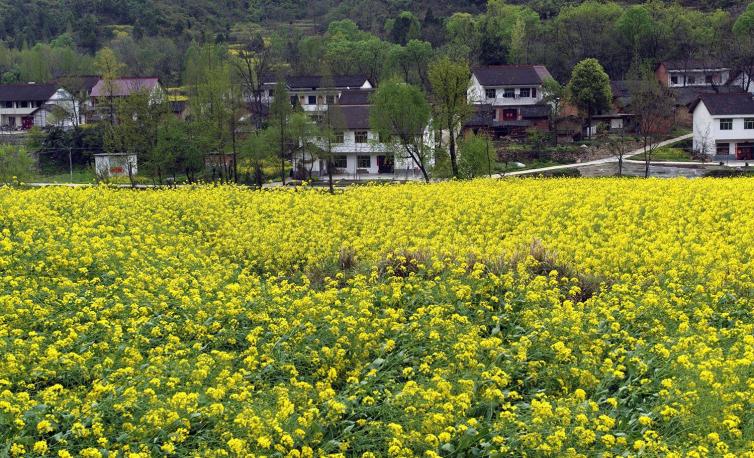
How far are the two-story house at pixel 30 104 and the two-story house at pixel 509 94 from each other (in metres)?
29.0

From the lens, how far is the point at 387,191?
Answer: 24422mm

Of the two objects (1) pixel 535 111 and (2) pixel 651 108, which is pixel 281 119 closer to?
(1) pixel 535 111

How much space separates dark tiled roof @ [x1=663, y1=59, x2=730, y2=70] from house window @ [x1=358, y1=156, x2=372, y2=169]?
26212mm

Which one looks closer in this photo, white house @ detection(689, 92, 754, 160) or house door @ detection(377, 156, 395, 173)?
house door @ detection(377, 156, 395, 173)

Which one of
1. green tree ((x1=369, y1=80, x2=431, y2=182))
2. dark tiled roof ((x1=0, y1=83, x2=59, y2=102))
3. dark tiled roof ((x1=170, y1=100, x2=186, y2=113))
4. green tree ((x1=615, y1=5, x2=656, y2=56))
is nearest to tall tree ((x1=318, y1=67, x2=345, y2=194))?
green tree ((x1=369, y1=80, x2=431, y2=182))

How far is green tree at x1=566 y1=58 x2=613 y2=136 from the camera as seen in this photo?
55.8 m

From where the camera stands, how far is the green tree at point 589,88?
183 ft

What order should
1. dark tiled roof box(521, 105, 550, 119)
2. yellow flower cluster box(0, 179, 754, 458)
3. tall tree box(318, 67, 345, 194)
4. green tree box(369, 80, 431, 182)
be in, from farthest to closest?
1. dark tiled roof box(521, 105, 550, 119)
2. tall tree box(318, 67, 345, 194)
3. green tree box(369, 80, 431, 182)
4. yellow flower cluster box(0, 179, 754, 458)

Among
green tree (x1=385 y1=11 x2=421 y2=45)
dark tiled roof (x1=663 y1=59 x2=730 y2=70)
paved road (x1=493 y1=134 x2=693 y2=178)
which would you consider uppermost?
green tree (x1=385 y1=11 x2=421 y2=45)

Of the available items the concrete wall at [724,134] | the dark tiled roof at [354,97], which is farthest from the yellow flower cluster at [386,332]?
the dark tiled roof at [354,97]

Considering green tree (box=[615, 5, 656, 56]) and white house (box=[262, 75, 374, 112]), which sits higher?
green tree (box=[615, 5, 656, 56])

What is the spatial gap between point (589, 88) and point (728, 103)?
8144 millimetres

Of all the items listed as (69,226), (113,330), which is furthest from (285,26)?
(113,330)

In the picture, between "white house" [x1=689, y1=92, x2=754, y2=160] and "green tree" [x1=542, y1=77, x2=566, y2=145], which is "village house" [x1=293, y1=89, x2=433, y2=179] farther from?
"white house" [x1=689, y1=92, x2=754, y2=160]
